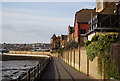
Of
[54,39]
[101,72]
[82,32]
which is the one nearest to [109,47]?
[101,72]

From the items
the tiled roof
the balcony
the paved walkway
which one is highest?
the tiled roof

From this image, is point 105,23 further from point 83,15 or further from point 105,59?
point 83,15

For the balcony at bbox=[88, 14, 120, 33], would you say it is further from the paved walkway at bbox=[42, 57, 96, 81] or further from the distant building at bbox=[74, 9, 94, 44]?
the distant building at bbox=[74, 9, 94, 44]

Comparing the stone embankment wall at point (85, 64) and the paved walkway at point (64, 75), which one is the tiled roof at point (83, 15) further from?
the paved walkway at point (64, 75)

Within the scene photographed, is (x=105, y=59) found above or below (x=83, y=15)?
below

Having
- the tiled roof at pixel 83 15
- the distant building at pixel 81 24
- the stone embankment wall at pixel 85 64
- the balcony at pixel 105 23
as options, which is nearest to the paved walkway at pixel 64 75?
the stone embankment wall at pixel 85 64

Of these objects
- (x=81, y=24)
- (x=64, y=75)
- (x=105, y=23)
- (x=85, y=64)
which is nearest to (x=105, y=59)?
(x=85, y=64)

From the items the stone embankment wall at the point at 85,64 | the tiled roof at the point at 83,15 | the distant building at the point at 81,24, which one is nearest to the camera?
the stone embankment wall at the point at 85,64

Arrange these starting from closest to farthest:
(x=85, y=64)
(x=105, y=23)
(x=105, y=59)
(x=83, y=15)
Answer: (x=105, y=59)
(x=85, y=64)
(x=105, y=23)
(x=83, y=15)

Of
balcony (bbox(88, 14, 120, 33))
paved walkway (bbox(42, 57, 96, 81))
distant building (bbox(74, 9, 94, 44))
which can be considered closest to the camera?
paved walkway (bbox(42, 57, 96, 81))

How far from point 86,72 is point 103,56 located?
6995mm

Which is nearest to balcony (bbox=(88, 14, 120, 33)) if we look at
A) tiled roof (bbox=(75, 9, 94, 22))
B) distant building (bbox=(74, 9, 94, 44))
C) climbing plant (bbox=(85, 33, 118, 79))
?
climbing plant (bbox=(85, 33, 118, 79))

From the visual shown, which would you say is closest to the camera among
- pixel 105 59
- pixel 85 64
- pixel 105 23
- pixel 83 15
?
pixel 105 59

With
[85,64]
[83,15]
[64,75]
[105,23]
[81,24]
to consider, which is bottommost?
[64,75]
